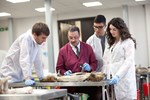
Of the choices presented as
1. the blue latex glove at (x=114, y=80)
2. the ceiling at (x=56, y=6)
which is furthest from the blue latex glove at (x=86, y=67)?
the ceiling at (x=56, y=6)

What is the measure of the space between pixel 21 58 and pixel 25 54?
46 mm

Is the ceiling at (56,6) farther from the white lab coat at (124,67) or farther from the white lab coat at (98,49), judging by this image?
the white lab coat at (124,67)

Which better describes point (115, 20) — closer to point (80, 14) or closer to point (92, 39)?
point (92, 39)

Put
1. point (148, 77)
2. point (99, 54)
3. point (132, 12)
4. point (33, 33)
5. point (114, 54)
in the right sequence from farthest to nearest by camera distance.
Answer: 1. point (132, 12)
2. point (148, 77)
3. point (99, 54)
4. point (114, 54)
5. point (33, 33)

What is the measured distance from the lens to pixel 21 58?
7.88 ft

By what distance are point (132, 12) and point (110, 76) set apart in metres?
6.34

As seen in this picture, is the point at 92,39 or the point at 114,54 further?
the point at 92,39

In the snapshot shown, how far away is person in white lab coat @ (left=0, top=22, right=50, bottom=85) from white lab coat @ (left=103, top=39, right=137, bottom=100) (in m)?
0.65

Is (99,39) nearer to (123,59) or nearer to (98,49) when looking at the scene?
(98,49)

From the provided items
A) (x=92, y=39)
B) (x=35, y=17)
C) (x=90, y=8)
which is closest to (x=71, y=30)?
(x=92, y=39)

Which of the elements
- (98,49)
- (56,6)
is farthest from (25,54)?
(56,6)

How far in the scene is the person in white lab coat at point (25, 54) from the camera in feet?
7.83

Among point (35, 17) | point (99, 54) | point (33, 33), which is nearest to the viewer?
point (33, 33)

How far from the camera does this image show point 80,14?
9180 mm
